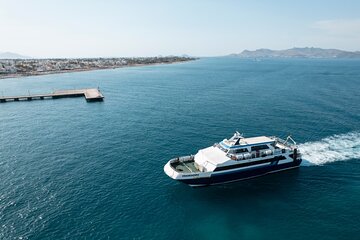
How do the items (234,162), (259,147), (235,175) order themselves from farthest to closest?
1. (259,147)
2. (235,175)
3. (234,162)

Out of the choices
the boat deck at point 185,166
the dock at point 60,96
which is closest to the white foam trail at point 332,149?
the boat deck at point 185,166

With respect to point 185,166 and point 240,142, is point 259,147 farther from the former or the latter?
point 185,166

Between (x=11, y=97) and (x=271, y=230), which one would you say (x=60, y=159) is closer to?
(x=271, y=230)

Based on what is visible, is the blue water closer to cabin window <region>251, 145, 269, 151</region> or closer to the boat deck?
the boat deck

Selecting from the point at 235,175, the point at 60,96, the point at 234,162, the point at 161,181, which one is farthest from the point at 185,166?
the point at 60,96

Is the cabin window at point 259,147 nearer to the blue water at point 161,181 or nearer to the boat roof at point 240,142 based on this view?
Result: the boat roof at point 240,142

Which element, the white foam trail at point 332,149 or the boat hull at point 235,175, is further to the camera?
the white foam trail at point 332,149
